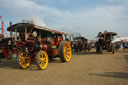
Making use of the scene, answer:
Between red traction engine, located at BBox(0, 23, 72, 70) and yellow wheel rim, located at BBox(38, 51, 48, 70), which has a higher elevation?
red traction engine, located at BBox(0, 23, 72, 70)

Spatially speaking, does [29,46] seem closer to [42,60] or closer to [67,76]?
[42,60]

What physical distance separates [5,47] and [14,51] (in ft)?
2.34

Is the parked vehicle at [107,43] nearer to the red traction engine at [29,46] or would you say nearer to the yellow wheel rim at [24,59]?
the red traction engine at [29,46]

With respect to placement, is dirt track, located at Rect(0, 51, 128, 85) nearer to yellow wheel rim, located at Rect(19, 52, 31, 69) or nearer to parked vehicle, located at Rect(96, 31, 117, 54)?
yellow wheel rim, located at Rect(19, 52, 31, 69)

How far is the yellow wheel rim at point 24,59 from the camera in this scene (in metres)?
5.82

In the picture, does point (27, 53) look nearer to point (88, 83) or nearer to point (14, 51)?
point (14, 51)

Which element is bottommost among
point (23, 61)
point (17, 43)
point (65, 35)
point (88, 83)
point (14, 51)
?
point (88, 83)

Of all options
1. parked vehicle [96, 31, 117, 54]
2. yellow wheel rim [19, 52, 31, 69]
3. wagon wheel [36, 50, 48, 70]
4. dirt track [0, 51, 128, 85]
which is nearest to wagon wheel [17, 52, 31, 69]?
yellow wheel rim [19, 52, 31, 69]

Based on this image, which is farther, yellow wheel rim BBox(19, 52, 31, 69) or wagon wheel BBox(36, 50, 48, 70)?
yellow wheel rim BBox(19, 52, 31, 69)

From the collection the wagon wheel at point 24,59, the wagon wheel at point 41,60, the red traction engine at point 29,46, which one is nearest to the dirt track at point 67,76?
the wagon wheel at point 41,60

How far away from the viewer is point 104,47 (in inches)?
525

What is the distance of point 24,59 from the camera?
237 inches

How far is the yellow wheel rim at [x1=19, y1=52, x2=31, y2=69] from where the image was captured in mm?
5818

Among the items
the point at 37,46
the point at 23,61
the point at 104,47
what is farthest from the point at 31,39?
the point at 104,47
